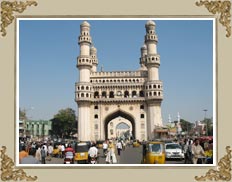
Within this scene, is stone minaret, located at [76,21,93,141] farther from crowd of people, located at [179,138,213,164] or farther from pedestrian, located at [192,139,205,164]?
pedestrian, located at [192,139,205,164]

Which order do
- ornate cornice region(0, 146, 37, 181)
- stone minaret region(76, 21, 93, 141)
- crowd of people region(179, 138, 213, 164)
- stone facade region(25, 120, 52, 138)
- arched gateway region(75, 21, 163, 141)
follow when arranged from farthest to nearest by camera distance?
arched gateway region(75, 21, 163, 141)
stone minaret region(76, 21, 93, 141)
stone facade region(25, 120, 52, 138)
crowd of people region(179, 138, 213, 164)
ornate cornice region(0, 146, 37, 181)

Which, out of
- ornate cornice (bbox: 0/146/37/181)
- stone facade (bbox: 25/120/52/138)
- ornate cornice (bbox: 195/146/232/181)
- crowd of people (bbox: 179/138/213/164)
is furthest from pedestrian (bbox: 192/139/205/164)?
stone facade (bbox: 25/120/52/138)

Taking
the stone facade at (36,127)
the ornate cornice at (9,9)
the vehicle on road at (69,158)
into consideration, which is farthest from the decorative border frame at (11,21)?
the stone facade at (36,127)

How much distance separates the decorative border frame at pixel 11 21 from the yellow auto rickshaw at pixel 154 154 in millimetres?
878

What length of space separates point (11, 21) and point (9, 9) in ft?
0.75

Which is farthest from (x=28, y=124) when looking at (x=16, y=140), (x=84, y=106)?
(x=84, y=106)

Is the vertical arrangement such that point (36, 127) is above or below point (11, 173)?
above

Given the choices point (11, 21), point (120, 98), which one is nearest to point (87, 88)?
point (120, 98)

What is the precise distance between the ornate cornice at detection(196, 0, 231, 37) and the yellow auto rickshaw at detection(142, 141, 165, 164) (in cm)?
270

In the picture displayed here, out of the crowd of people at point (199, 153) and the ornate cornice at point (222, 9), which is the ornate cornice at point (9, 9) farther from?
the crowd of people at point (199, 153)

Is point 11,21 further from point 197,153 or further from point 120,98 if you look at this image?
point 120,98

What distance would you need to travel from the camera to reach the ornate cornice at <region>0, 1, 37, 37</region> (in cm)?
768

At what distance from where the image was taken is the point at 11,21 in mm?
7727

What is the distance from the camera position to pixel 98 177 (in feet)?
24.7
